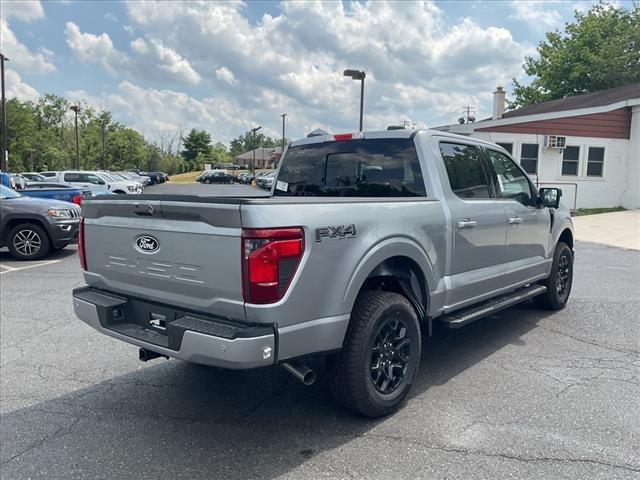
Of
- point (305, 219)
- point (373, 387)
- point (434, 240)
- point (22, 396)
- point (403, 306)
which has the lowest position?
point (22, 396)

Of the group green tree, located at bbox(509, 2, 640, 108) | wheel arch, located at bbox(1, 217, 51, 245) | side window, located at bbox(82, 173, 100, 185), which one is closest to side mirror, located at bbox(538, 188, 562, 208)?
wheel arch, located at bbox(1, 217, 51, 245)

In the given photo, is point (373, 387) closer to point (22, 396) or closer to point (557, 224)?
point (22, 396)

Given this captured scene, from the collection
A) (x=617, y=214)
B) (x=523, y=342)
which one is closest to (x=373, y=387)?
(x=523, y=342)

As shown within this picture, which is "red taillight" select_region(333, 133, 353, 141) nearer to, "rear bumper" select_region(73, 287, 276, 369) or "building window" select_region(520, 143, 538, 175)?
"rear bumper" select_region(73, 287, 276, 369)

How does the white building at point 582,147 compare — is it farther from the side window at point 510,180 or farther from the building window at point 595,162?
the side window at point 510,180

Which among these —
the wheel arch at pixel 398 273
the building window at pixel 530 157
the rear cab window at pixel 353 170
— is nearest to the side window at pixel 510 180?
the rear cab window at pixel 353 170

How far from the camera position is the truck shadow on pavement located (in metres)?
2.96

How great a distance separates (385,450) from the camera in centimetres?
310

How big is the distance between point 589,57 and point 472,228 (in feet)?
113

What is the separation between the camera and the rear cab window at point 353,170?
4169 mm

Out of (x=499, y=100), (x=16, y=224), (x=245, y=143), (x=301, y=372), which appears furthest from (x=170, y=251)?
(x=245, y=143)

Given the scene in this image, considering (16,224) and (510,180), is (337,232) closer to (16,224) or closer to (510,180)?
(510,180)

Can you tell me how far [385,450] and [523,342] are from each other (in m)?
2.52

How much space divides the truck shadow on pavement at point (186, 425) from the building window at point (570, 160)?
1759 cm
